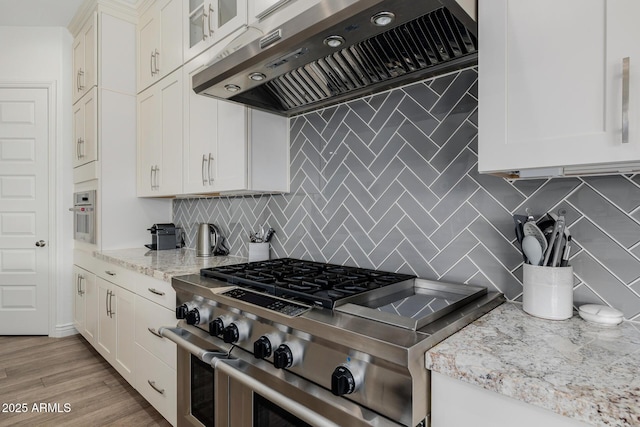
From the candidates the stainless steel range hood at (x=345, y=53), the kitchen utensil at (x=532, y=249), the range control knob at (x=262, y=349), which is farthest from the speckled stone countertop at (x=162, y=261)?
the kitchen utensil at (x=532, y=249)

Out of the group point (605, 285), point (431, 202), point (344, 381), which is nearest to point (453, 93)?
point (431, 202)

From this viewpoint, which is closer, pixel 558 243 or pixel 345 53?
pixel 558 243

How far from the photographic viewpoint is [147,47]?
268 cm

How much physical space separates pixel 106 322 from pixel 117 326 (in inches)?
10.3

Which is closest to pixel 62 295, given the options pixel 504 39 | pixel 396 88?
pixel 396 88

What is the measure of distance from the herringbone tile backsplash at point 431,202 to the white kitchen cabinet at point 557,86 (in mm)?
190

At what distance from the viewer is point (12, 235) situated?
3.38 m

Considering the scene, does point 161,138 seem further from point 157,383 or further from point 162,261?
point 157,383

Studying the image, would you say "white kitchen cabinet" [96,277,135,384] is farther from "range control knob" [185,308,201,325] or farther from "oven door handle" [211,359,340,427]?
"oven door handle" [211,359,340,427]

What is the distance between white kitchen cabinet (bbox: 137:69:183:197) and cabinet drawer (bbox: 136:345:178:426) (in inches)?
40.8

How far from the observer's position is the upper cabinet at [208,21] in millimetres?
1769

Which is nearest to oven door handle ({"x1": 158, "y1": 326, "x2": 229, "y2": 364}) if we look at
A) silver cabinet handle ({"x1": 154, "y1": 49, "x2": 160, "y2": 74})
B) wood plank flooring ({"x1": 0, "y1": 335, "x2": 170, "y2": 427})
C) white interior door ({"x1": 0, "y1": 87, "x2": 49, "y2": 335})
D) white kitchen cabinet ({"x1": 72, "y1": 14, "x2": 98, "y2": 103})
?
wood plank flooring ({"x1": 0, "y1": 335, "x2": 170, "y2": 427})

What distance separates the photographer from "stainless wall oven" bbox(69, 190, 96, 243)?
9.29 ft

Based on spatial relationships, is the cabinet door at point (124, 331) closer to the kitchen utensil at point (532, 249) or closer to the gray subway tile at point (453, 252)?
the gray subway tile at point (453, 252)
